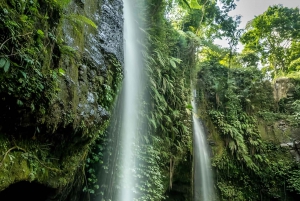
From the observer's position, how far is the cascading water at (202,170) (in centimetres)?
788

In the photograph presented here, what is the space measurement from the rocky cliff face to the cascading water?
5.13 m

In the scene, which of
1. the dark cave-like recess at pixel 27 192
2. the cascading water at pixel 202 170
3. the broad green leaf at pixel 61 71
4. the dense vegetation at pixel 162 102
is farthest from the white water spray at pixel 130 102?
the cascading water at pixel 202 170

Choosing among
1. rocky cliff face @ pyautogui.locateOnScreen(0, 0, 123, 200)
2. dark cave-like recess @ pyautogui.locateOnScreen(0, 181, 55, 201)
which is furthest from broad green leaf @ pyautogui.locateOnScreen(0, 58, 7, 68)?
dark cave-like recess @ pyautogui.locateOnScreen(0, 181, 55, 201)

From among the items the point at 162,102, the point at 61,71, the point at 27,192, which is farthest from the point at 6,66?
the point at 162,102

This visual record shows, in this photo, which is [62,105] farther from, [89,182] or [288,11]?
[288,11]

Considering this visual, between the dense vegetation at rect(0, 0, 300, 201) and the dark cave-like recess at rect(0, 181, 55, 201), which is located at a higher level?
the dense vegetation at rect(0, 0, 300, 201)

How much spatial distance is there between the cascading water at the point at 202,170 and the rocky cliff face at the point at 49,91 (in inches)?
202

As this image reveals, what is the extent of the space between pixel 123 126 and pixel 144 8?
3.95 metres

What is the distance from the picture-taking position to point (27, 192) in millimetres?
2873

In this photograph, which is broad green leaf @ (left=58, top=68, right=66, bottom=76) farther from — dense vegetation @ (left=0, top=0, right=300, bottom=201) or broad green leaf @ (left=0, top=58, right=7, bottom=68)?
broad green leaf @ (left=0, top=58, right=7, bottom=68)

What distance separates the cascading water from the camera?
788cm

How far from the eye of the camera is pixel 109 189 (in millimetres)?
4609

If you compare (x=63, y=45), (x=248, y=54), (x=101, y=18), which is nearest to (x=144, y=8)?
(x=101, y=18)

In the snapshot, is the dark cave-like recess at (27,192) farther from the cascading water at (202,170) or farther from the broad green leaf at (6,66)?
the cascading water at (202,170)
